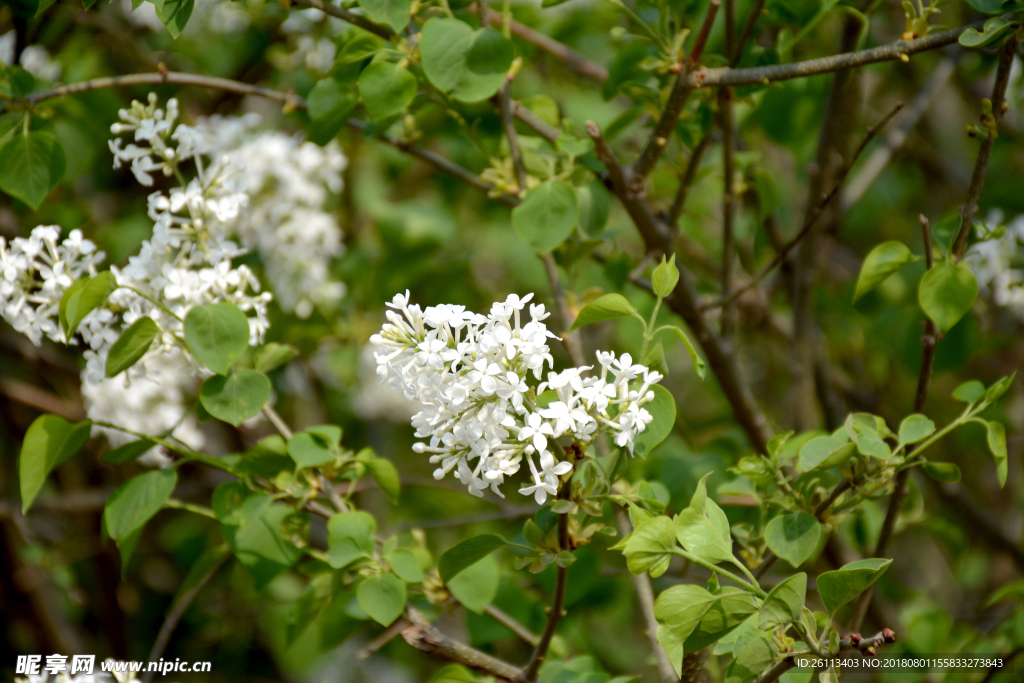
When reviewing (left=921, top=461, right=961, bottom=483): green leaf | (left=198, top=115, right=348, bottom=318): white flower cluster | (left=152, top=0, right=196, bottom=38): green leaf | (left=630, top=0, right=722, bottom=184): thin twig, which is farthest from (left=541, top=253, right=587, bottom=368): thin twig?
(left=198, top=115, right=348, bottom=318): white flower cluster

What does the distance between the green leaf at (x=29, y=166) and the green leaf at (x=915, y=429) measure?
144 centimetres

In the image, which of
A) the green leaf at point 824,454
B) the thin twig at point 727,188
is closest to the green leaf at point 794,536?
the green leaf at point 824,454

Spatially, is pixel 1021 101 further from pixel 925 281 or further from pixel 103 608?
pixel 103 608

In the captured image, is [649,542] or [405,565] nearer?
[649,542]

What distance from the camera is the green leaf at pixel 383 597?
1.19m

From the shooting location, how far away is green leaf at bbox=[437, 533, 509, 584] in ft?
3.50

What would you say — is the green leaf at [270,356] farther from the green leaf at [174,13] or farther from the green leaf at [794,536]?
the green leaf at [794,536]

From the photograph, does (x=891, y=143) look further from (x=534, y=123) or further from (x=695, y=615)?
(x=695, y=615)

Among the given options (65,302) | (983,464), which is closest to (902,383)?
(983,464)

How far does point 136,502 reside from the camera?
1.28 metres

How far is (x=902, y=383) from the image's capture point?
319 cm

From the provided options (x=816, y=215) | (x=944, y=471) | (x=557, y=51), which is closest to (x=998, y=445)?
(x=944, y=471)

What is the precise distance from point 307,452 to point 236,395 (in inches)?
5.9

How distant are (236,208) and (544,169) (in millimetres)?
573
